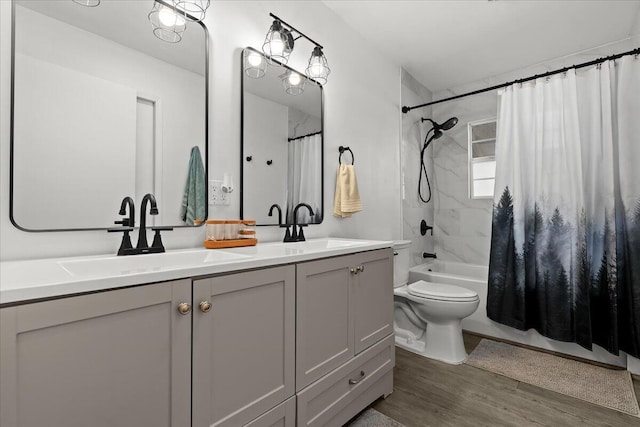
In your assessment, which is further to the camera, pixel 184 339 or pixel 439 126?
pixel 439 126

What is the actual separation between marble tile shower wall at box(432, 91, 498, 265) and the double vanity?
222cm

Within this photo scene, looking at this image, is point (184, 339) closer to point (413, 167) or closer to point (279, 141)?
point (279, 141)

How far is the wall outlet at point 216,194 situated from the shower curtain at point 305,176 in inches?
17.7

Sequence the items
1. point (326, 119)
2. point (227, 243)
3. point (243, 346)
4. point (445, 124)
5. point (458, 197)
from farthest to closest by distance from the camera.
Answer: point (458, 197) < point (445, 124) < point (326, 119) < point (227, 243) < point (243, 346)

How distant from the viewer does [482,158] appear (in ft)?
10.7

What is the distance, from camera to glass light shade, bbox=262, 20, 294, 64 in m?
1.60

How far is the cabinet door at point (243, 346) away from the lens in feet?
2.93

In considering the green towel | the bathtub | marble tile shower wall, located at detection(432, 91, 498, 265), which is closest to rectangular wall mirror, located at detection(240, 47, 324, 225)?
the green towel

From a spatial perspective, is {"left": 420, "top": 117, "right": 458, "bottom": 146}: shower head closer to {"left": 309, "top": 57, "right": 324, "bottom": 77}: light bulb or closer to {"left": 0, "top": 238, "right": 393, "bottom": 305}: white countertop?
{"left": 309, "top": 57, "right": 324, "bottom": 77}: light bulb

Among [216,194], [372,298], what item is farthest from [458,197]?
[216,194]

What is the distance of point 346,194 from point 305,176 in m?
0.36

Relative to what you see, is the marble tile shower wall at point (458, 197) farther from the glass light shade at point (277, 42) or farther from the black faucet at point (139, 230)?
the black faucet at point (139, 230)

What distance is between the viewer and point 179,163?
1.36 meters

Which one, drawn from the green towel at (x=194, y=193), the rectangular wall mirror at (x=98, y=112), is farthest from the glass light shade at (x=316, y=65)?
the green towel at (x=194, y=193)
